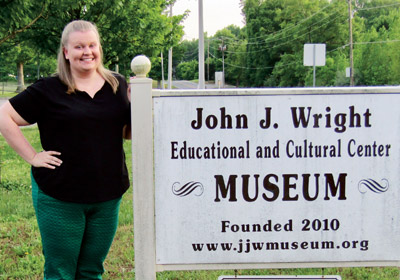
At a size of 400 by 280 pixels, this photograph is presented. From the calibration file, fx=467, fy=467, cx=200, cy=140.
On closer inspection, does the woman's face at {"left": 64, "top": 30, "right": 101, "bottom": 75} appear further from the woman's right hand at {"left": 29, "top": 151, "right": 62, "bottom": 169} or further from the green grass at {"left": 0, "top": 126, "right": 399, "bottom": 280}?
the green grass at {"left": 0, "top": 126, "right": 399, "bottom": 280}

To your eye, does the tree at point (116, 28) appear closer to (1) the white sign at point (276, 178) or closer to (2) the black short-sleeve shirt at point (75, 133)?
(2) the black short-sleeve shirt at point (75, 133)

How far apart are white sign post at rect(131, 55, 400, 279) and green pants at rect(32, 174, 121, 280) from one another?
1.07ft

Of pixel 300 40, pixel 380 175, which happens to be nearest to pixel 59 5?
pixel 380 175

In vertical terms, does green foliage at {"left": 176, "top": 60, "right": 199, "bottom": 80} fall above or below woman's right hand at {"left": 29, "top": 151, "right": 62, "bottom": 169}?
above

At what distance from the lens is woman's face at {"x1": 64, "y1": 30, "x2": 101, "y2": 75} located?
93.2 inches

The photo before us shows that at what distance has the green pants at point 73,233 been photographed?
244cm

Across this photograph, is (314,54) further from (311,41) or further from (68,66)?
(311,41)

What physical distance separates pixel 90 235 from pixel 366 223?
4.73 feet

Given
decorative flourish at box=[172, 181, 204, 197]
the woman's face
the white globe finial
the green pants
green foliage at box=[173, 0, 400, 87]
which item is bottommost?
the green pants

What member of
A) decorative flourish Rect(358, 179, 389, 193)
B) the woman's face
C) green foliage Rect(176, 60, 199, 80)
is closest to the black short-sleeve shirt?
the woman's face

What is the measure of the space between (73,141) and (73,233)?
495 millimetres

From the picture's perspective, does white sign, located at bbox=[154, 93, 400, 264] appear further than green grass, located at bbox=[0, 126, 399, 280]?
No

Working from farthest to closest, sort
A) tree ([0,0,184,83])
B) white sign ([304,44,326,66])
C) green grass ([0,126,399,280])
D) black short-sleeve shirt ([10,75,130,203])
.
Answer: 1. white sign ([304,44,326,66])
2. tree ([0,0,184,83])
3. green grass ([0,126,399,280])
4. black short-sleeve shirt ([10,75,130,203])

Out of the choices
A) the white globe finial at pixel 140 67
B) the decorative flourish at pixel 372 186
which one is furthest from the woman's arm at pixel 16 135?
the decorative flourish at pixel 372 186
